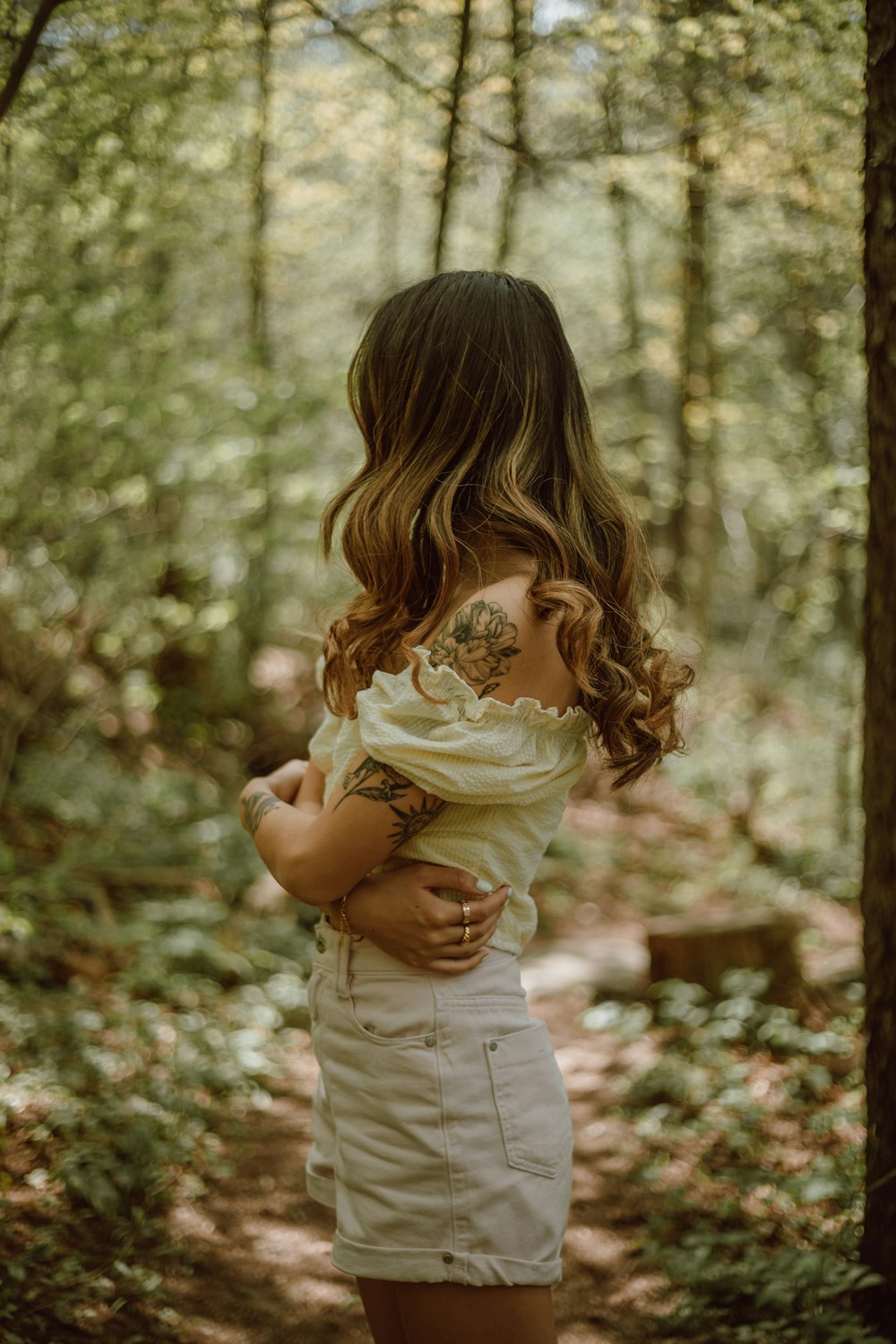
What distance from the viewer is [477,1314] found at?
1.57 meters

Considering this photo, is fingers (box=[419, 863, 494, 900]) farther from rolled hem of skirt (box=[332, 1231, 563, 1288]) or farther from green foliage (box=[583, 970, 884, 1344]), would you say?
green foliage (box=[583, 970, 884, 1344])

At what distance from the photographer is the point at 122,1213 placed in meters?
3.18

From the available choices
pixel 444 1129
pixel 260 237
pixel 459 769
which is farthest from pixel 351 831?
pixel 260 237

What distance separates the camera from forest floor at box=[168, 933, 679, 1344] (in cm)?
291

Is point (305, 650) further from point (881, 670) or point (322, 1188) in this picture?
point (322, 1188)

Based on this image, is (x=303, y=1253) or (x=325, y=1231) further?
(x=325, y=1231)

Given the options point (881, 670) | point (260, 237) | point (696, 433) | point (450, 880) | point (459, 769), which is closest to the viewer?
point (459, 769)

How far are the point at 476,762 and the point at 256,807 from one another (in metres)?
0.58

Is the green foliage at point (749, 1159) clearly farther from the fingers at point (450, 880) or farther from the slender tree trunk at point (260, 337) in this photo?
the slender tree trunk at point (260, 337)

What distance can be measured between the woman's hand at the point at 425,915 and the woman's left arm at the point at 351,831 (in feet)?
0.15

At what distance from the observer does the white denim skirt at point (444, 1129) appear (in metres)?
1.58

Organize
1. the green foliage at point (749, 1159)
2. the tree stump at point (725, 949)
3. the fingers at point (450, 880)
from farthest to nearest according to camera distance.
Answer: the tree stump at point (725, 949) < the green foliage at point (749, 1159) < the fingers at point (450, 880)

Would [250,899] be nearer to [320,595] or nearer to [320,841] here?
[320,595]

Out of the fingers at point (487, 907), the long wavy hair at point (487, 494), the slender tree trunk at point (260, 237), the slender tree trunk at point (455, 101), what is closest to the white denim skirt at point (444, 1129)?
the fingers at point (487, 907)
